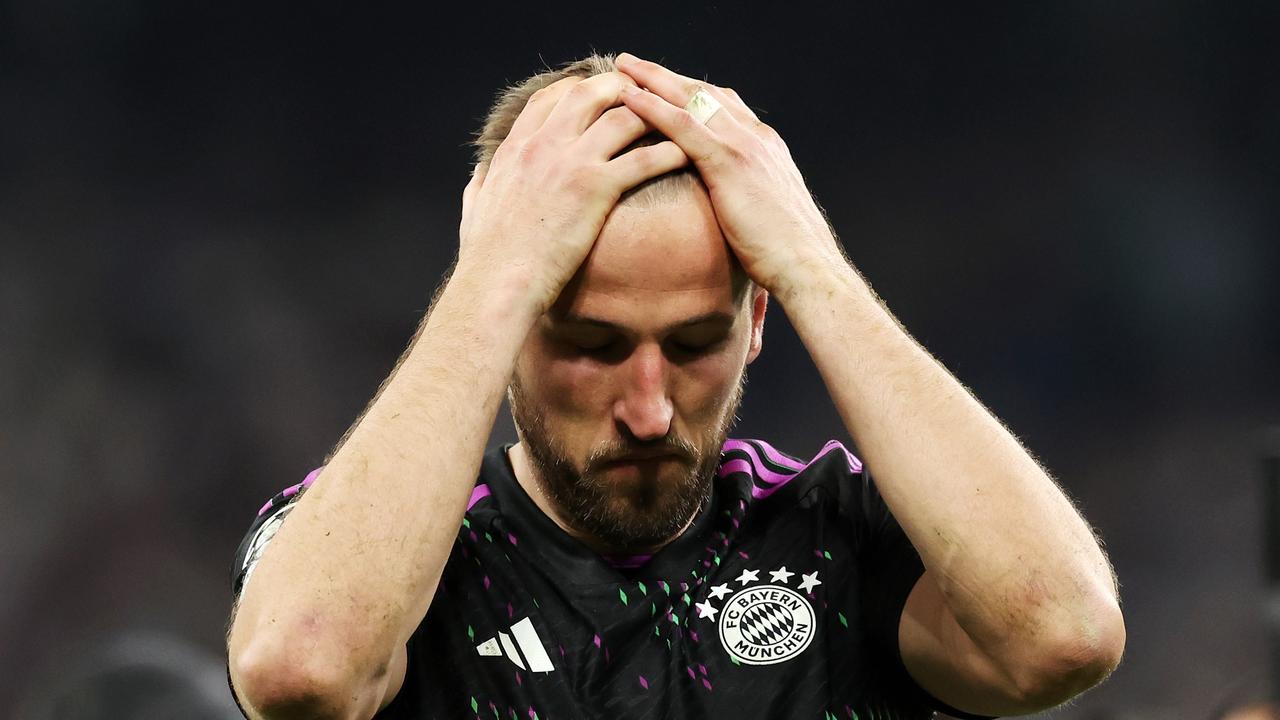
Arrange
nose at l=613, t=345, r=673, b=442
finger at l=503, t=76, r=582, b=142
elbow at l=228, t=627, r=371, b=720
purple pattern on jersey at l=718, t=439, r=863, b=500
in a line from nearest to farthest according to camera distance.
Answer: elbow at l=228, t=627, r=371, b=720 → nose at l=613, t=345, r=673, b=442 → finger at l=503, t=76, r=582, b=142 → purple pattern on jersey at l=718, t=439, r=863, b=500

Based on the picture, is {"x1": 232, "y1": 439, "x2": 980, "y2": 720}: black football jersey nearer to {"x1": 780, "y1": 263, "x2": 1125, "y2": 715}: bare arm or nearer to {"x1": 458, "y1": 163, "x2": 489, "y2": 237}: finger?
{"x1": 780, "y1": 263, "x2": 1125, "y2": 715}: bare arm

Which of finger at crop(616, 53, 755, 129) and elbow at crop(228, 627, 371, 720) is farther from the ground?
finger at crop(616, 53, 755, 129)

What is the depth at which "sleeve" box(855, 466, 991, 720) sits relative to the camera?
1.32m

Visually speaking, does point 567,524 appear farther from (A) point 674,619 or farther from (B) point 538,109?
(B) point 538,109

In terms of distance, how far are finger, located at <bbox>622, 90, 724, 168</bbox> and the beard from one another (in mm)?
263

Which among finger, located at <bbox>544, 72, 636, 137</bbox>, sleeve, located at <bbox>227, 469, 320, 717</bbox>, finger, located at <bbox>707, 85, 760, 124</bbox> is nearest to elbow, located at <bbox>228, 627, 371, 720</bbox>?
sleeve, located at <bbox>227, 469, 320, 717</bbox>

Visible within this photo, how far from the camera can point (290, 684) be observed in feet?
3.40

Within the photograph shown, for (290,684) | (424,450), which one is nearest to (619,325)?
(424,450)

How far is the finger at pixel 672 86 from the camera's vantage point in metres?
1.40

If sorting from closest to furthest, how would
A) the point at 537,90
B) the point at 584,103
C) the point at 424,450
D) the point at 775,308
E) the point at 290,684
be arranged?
the point at 290,684
the point at 424,450
the point at 584,103
the point at 537,90
the point at 775,308

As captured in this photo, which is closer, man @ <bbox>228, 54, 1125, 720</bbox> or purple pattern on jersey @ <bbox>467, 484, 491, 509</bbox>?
man @ <bbox>228, 54, 1125, 720</bbox>

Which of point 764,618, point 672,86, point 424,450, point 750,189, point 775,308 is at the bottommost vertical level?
point 775,308

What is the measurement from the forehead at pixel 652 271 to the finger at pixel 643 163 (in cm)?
3

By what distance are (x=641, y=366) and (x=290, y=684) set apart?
489 mm
